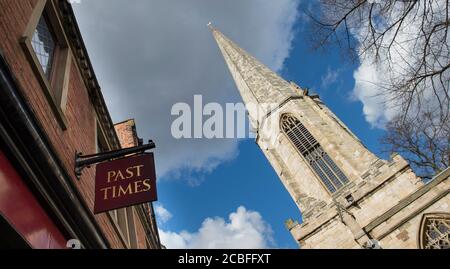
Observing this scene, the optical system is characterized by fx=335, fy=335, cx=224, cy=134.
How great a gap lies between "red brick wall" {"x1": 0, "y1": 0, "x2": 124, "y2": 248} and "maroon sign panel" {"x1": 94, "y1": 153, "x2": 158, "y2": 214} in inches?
19.0

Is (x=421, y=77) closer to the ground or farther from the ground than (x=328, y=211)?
closer to the ground

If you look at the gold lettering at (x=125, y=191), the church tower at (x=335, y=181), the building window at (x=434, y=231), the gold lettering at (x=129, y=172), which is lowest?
the gold lettering at (x=125, y=191)

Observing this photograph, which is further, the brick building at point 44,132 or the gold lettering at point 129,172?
the gold lettering at point 129,172

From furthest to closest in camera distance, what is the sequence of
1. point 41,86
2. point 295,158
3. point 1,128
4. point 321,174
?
point 295,158
point 321,174
point 41,86
point 1,128

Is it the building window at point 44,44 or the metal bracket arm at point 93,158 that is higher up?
the building window at point 44,44

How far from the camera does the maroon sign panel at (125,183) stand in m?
4.88


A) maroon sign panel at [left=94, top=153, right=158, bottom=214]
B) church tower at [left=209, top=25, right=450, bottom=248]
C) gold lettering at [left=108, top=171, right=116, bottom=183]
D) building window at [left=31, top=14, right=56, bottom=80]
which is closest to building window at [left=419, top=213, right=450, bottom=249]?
church tower at [left=209, top=25, right=450, bottom=248]

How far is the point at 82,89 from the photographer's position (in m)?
7.14

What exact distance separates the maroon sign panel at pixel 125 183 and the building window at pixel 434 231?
13.8 metres

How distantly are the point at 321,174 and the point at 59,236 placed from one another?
17737 millimetres

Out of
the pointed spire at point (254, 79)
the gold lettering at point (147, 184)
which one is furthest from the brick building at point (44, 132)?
the pointed spire at point (254, 79)

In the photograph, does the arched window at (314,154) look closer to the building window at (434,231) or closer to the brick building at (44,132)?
the building window at (434,231)
